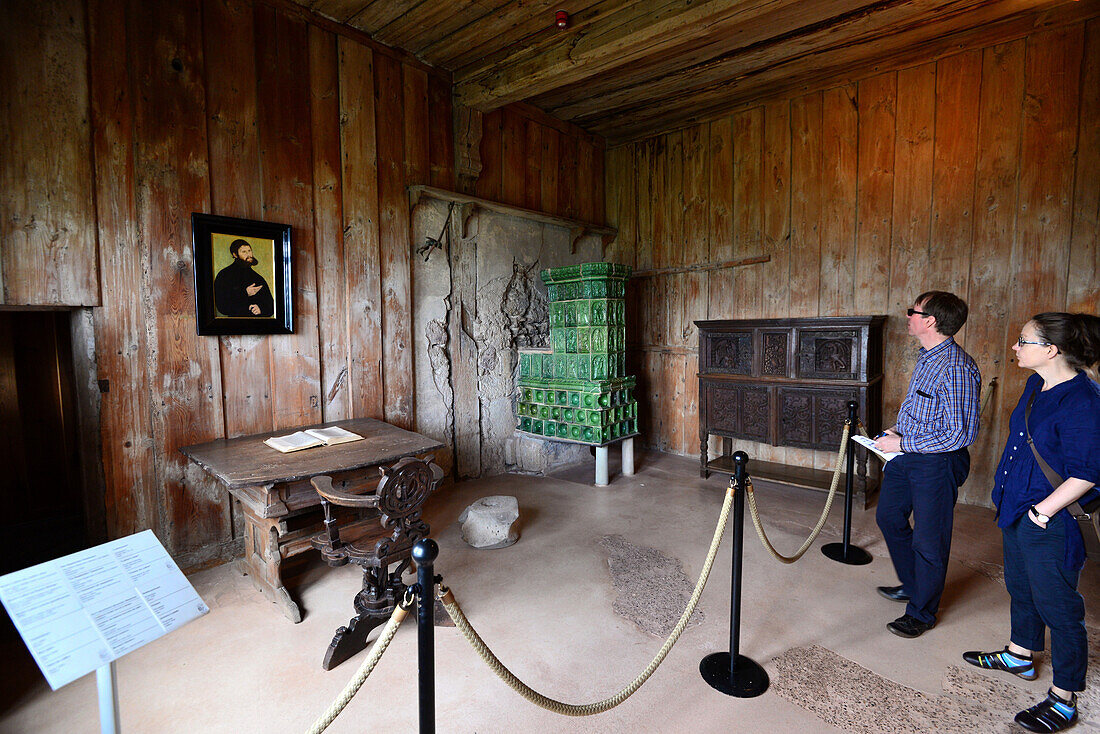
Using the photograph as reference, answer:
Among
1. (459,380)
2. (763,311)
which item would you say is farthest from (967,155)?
(459,380)

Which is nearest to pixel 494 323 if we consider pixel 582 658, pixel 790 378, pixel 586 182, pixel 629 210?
pixel 586 182

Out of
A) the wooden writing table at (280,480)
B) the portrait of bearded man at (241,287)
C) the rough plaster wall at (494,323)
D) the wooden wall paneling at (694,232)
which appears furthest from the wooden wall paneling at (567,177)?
the wooden writing table at (280,480)

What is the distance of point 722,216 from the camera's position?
605 cm

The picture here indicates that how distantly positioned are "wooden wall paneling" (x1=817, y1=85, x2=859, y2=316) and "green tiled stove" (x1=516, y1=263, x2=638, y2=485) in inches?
84.4

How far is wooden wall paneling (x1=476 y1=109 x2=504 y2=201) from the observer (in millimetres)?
5557

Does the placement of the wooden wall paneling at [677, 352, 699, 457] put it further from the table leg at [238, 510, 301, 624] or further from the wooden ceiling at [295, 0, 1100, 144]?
the table leg at [238, 510, 301, 624]

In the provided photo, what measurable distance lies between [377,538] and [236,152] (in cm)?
298

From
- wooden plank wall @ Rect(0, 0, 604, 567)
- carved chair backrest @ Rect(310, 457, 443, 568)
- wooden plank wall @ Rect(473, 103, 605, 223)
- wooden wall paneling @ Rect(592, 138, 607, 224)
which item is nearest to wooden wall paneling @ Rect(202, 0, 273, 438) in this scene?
wooden plank wall @ Rect(0, 0, 604, 567)

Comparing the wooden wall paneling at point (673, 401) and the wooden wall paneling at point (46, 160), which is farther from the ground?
the wooden wall paneling at point (46, 160)

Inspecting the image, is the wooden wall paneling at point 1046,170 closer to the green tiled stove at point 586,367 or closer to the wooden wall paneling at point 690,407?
the wooden wall paneling at point 690,407

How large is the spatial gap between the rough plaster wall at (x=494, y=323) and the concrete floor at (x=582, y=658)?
70.3 inches

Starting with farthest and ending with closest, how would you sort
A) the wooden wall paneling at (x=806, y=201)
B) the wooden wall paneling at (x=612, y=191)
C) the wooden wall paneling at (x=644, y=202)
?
the wooden wall paneling at (x=612, y=191)
the wooden wall paneling at (x=644, y=202)
the wooden wall paneling at (x=806, y=201)

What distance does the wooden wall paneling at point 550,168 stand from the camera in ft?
20.5

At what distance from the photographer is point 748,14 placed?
12.1 ft
